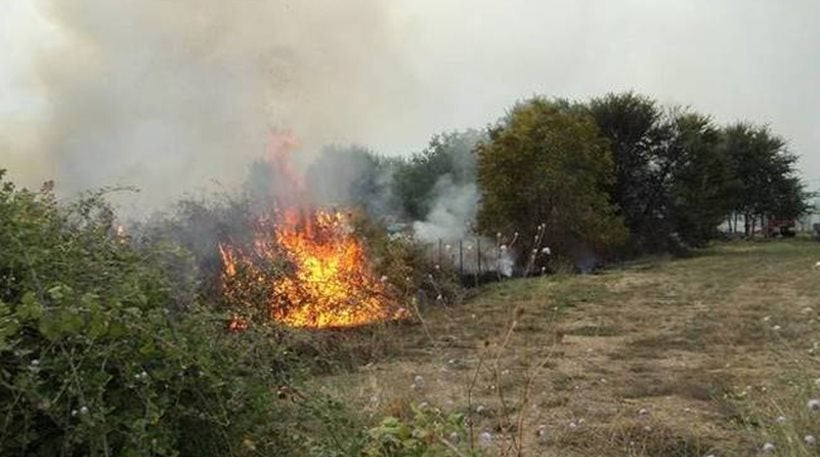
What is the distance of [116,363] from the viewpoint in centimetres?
316

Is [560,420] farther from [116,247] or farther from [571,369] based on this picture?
[116,247]

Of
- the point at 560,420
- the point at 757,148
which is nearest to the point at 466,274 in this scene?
the point at 560,420

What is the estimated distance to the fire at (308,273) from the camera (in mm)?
8711

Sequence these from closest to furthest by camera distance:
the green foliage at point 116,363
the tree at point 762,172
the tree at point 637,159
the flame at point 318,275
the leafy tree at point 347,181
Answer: the green foliage at point 116,363, the flame at point 318,275, the leafy tree at point 347,181, the tree at point 637,159, the tree at point 762,172

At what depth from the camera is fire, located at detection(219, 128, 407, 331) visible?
8711 millimetres

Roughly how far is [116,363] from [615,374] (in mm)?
5590

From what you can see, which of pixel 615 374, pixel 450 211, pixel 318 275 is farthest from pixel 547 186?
pixel 615 374

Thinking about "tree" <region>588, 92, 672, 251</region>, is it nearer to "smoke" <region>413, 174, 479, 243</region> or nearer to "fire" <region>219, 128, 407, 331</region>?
"smoke" <region>413, 174, 479, 243</region>

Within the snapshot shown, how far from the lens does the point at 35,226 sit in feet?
12.0

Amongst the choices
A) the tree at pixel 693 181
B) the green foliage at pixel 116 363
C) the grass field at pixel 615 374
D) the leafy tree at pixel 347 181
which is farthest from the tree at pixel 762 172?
the green foliage at pixel 116 363

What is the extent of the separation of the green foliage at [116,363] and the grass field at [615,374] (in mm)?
841

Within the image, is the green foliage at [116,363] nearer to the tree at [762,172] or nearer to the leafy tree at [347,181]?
the leafy tree at [347,181]

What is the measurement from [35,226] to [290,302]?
609 cm

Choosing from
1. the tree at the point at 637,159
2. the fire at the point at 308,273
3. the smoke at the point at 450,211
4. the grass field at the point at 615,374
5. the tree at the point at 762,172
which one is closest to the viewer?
the grass field at the point at 615,374
